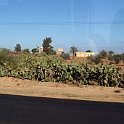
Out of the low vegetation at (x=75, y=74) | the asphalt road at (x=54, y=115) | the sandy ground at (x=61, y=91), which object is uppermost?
the low vegetation at (x=75, y=74)

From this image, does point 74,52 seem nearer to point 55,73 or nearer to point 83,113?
point 55,73

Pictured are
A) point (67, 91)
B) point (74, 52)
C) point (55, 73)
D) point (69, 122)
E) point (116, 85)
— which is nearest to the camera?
point (69, 122)

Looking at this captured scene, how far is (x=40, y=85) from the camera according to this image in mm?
25938

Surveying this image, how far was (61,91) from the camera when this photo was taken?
2270 cm

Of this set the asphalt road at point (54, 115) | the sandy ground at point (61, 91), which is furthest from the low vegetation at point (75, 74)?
the asphalt road at point (54, 115)

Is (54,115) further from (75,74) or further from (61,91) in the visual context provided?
(75,74)

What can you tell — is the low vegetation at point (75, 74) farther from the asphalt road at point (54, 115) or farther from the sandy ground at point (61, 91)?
the asphalt road at point (54, 115)

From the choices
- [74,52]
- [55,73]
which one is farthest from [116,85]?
[74,52]

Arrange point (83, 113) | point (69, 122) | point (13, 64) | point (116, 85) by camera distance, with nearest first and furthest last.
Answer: point (69, 122), point (83, 113), point (116, 85), point (13, 64)

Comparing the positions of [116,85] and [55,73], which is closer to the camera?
[116,85]

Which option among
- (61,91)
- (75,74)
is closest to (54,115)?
(61,91)

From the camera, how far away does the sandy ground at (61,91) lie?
2019 cm

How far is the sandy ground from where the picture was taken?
2019 centimetres

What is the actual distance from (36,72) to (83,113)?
15.9 metres
